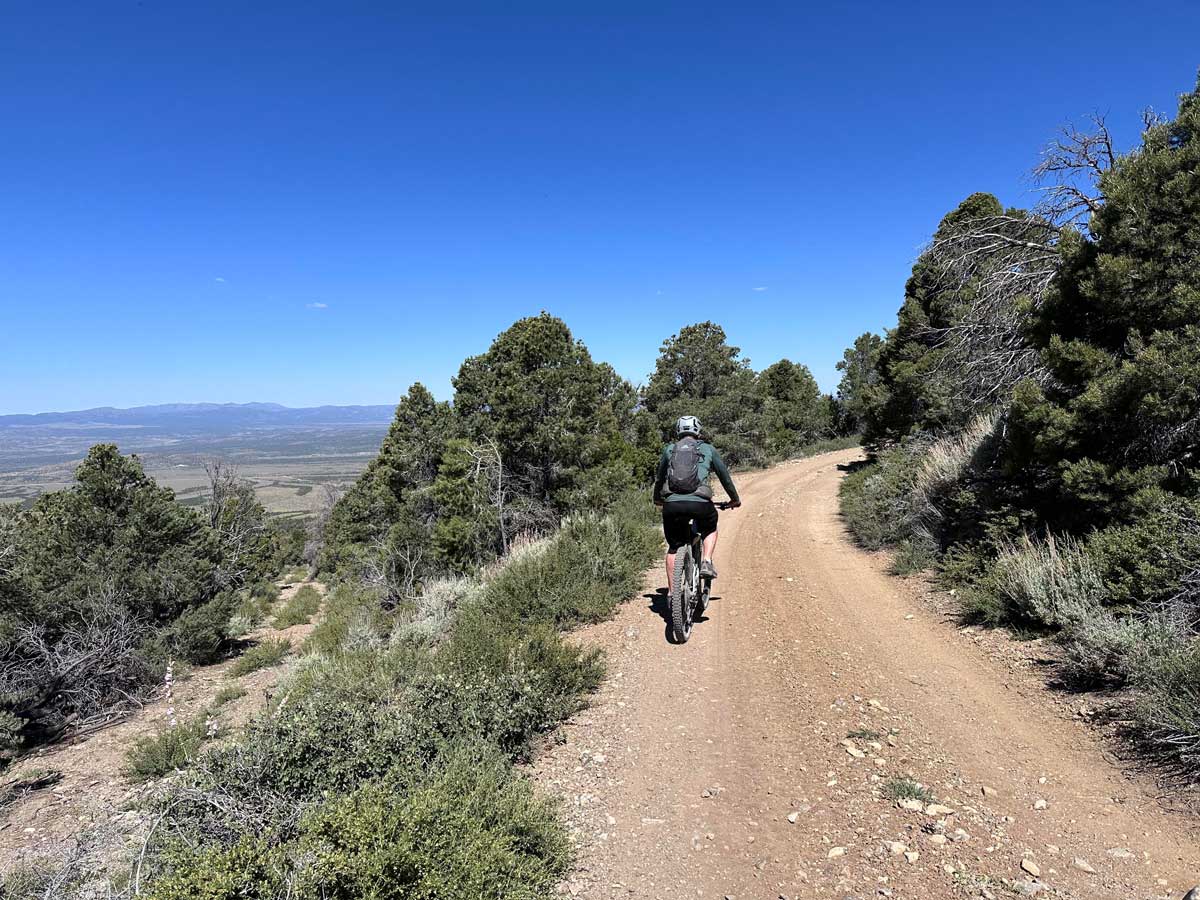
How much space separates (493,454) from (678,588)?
30.2 feet

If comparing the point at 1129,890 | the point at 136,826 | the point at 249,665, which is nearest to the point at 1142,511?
the point at 1129,890

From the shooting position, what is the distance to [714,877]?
108 inches

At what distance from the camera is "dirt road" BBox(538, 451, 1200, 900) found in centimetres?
267

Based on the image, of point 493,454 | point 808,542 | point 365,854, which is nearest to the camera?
point 365,854

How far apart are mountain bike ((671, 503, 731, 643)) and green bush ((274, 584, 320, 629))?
15.2 metres

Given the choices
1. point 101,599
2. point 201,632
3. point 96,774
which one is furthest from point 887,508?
point 101,599

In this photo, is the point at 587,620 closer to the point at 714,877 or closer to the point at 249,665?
the point at 714,877

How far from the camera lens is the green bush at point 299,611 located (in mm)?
17375

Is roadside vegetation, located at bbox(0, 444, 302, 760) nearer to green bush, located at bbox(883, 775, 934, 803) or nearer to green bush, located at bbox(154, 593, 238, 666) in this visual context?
green bush, located at bbox(154, 593, 238, 666)

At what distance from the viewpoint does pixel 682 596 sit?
570 cm

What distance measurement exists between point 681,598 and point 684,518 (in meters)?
0.78

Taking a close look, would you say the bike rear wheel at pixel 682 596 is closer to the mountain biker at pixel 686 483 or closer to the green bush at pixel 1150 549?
the mountain biker at pixel 686 483

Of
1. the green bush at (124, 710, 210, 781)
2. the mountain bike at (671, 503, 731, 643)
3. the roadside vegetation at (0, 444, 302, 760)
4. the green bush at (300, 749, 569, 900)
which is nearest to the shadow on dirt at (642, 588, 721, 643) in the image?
the mountain bike at (671, 503, 731, 643)

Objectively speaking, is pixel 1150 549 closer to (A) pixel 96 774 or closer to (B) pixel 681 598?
(B) pixel 681 598
